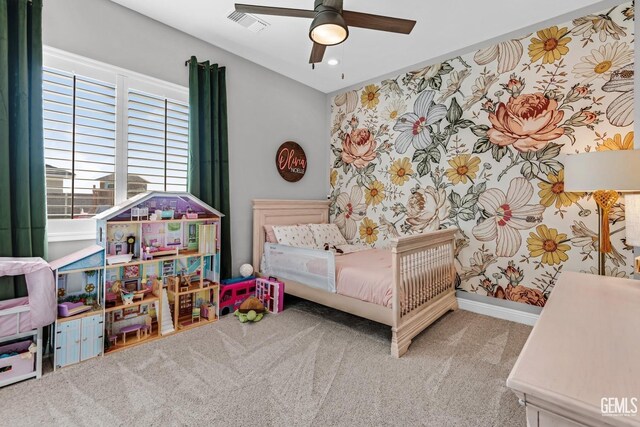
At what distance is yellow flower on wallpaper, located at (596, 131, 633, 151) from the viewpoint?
227cm

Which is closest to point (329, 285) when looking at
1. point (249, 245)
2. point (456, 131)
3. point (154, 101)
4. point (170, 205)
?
point (249, 245)

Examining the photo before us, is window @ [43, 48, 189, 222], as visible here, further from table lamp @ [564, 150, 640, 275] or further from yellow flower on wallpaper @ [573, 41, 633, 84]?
yellow flower on wallpaper @ [573, 41, 633, 84]

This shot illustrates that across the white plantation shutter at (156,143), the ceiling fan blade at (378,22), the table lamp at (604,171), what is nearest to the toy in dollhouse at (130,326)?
the white plantation shutter at (156,143)

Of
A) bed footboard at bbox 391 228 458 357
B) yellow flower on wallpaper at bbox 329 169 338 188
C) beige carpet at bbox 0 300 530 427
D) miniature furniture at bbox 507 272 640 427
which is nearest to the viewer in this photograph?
miniature furniture at bbox 507 272 640 427

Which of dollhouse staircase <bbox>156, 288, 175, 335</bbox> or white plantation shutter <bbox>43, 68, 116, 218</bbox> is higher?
white plantation shutter <bbox>43, 68, 116, 218</bbox>

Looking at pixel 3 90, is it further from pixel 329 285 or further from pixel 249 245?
pixel 329 285

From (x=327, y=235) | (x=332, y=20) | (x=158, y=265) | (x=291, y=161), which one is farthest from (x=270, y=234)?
(x=332, y=20)

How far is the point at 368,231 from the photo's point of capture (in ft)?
12.7

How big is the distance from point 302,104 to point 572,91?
9.27ft

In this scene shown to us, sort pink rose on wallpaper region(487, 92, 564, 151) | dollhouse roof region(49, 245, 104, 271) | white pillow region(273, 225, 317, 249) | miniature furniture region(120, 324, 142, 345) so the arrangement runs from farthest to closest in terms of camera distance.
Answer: white pillow region(273, 225, 317, 249) → pink rose on wallpaper region(487, 92, 564, 151) → miniature furniture region(120, 324, 142, 345) → dollhouse roof region(49, 245, 104, 271)

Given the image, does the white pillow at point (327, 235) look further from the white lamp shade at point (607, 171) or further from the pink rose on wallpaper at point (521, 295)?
the white lamp shade at point (607, 171)

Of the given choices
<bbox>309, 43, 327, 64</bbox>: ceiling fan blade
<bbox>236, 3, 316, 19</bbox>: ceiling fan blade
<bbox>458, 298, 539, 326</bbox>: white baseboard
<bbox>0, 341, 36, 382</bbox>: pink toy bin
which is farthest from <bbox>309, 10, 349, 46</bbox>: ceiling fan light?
<bbox>458, 298, 539, 326</bbox>: white baseboard

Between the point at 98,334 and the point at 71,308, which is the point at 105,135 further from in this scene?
the point at 98,334

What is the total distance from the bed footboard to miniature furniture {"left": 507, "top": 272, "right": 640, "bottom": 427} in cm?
106
